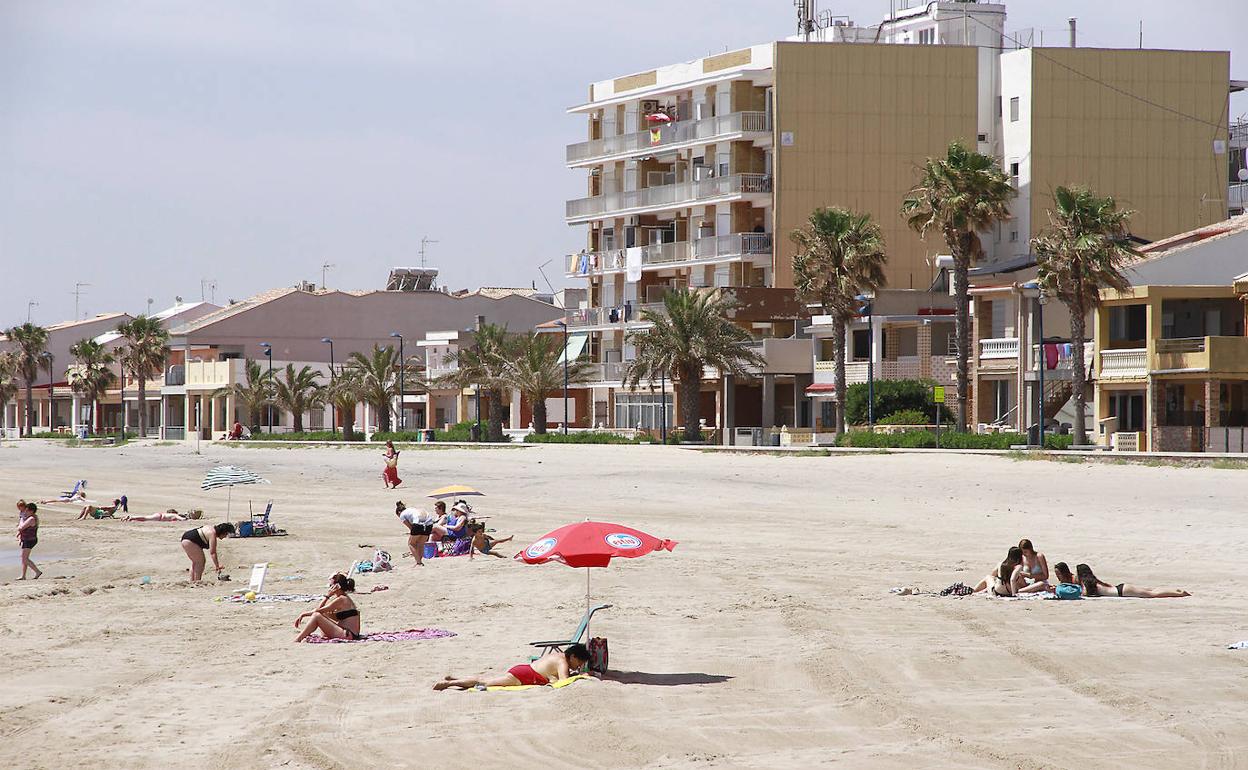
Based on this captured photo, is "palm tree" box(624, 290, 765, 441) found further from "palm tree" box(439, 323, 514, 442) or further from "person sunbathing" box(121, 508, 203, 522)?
"person sunbathing" box(121, 508, 203, 522)

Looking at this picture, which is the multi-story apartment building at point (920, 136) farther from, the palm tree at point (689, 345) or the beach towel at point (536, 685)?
the beach towel at point (536, 685)

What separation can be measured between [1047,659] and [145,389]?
94.6m

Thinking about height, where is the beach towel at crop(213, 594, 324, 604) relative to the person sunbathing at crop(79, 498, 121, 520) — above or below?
above

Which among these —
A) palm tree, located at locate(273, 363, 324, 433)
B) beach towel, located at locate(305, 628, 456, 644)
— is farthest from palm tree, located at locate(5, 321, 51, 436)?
beach towel, located at locate(305, 628, 456, 644)

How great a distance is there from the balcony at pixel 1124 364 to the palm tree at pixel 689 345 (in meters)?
15.5

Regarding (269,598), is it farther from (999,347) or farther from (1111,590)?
(999,347)

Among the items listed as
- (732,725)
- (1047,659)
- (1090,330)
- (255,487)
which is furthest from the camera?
(1090,330)

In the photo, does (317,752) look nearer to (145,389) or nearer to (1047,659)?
(1047,659)

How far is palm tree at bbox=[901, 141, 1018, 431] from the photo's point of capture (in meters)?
50.8

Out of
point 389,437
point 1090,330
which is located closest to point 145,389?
point 389,437

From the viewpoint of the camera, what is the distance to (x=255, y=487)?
4375 cm

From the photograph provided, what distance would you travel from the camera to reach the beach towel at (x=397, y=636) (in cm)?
1588

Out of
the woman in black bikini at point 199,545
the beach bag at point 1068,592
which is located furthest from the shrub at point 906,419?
the beach bag at point 1068,592

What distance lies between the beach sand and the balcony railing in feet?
77.4
